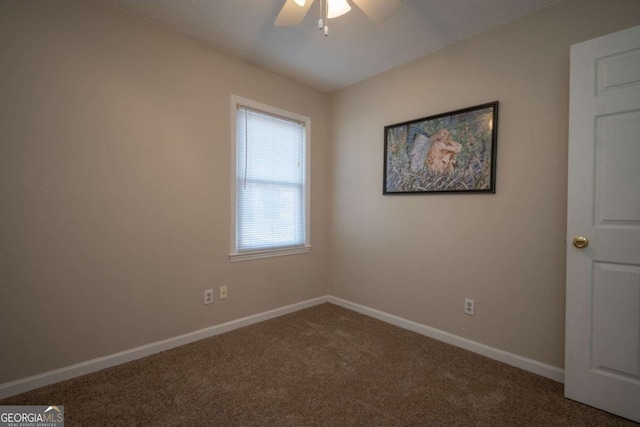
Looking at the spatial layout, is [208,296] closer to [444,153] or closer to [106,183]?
[106,183]

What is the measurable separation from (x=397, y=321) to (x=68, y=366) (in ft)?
8.52

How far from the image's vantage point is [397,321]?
2838mm

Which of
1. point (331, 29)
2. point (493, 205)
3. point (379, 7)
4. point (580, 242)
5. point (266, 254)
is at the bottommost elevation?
point (266, 254)

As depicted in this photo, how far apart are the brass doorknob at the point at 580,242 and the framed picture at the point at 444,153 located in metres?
0.62

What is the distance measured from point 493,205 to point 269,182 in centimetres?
202

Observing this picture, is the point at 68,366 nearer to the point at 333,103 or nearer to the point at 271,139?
the point at 271,139

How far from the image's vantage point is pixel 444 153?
2.48 m

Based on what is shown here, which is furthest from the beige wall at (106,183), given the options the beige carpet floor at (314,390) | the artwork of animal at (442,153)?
the artwork of animal at (442,153)

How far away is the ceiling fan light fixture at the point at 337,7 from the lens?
5.36 feet

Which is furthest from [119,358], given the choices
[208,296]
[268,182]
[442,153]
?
[442,153]

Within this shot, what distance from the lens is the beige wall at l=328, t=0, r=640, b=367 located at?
1.94m

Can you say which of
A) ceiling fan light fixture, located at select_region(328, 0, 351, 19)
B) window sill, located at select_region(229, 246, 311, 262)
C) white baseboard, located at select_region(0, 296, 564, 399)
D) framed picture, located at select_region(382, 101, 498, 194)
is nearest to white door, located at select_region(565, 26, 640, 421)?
white baseboard, located at select_region(0, 296, 564, 399)

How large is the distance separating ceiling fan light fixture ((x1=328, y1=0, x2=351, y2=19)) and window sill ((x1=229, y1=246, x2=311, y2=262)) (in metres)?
2.06

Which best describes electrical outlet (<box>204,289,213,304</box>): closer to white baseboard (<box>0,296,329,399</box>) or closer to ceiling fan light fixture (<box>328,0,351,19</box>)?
white baseboard (<box>0,296,329,399</box>)
